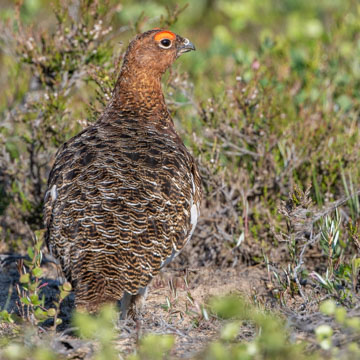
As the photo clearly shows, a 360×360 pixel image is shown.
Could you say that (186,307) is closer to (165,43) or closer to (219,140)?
(165,43)

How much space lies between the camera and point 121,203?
351 centimetres

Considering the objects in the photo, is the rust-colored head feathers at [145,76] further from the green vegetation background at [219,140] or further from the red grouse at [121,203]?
the green vegetation background at [219,140]

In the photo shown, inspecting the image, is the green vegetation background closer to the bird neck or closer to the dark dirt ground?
the dark dirt ground

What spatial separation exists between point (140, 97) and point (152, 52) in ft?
1.31

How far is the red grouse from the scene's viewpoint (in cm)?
333

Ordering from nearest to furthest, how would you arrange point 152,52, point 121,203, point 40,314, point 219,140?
point 40,314, point 121,203, point 152,52, point 219,140

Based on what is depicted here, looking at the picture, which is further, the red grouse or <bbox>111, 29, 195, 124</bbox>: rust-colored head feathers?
<bbox>111, 29, 195, 124</bbox>: rust-colored head feathers

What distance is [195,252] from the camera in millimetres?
5133

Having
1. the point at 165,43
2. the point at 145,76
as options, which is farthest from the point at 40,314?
the point at 165,43

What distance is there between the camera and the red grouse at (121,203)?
333 centimetres

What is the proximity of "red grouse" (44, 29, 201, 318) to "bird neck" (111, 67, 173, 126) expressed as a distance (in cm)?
1

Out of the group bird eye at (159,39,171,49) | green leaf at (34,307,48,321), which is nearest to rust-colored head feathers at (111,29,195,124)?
bird eye at (159,39,171,49)

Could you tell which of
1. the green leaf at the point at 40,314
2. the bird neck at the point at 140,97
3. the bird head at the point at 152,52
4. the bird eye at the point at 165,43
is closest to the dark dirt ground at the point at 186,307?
the green leaf at the point at 40,314

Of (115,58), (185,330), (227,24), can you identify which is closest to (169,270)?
(185,330)
